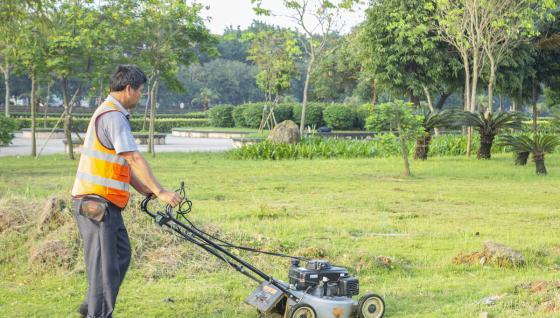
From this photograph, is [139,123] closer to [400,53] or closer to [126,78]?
[400,53]

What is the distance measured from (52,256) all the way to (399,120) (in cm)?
1193

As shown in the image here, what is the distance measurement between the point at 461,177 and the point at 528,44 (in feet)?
47.9

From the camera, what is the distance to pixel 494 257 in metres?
7.78

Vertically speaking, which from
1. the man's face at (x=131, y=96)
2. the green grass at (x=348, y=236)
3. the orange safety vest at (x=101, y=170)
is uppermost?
the man's face at (x=131, y=96)

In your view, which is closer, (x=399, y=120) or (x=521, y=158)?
(x=399, y=120)

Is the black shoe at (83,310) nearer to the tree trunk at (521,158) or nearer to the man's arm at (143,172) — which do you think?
the man's arm at (143,172)

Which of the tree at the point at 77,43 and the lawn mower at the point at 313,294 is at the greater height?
the tree at the point at 77,43

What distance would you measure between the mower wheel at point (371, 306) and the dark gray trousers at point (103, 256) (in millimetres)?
1598

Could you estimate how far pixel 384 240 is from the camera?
9.25 m

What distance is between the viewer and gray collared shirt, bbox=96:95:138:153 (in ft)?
16.4

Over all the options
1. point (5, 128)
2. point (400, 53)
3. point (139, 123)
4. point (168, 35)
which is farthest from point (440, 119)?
point (139, 123)

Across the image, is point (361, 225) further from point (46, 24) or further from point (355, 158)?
point (355, 158)

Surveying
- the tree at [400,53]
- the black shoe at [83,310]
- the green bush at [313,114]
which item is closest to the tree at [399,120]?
the tree at [400,53]

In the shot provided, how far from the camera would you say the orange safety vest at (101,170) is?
16.6 feet
